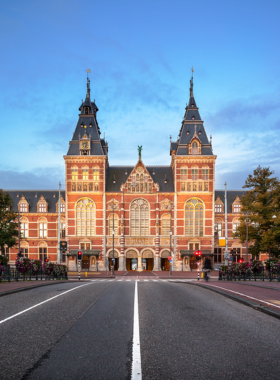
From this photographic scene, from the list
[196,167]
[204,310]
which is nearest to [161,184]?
[196,167]

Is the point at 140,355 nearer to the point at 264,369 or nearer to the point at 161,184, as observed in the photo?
the point at 264,369

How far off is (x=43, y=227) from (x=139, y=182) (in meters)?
18.8

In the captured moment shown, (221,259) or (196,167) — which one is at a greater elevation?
(196,167)

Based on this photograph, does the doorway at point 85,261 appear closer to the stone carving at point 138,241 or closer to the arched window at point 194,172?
the stone carving at point 138,241

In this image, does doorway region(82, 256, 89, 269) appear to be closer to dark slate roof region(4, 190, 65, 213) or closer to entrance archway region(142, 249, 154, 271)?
entrance archway region(142, 249, 154, 271)

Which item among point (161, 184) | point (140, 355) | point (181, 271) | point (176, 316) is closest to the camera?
point (140, 355)

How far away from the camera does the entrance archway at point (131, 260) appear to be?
53.2 metres

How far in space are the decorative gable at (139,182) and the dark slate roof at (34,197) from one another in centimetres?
1390

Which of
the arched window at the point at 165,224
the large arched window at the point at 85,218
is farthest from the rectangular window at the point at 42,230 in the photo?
the arched window at the point at 165,224

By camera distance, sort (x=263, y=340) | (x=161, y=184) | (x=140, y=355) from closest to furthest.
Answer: (x=140, y=355) < (x=263, y=340) < (x=161, y=184)

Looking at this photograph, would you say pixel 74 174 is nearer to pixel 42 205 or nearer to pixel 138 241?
pixel 42 205

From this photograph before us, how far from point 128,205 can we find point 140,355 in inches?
1905

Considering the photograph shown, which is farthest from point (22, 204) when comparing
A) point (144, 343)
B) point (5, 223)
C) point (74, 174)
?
point (144, 343)

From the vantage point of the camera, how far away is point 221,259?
5553 cm
